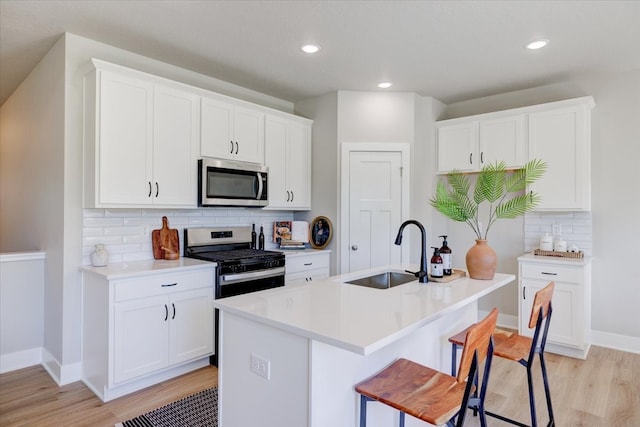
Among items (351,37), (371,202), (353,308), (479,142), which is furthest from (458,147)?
(353,308)

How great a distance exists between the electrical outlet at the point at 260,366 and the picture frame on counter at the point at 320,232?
9.13ft

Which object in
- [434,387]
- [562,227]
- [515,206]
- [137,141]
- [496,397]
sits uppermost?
[137,141]

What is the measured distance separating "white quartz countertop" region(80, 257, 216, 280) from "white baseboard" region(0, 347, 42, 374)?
106 cm

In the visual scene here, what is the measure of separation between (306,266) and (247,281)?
90cm

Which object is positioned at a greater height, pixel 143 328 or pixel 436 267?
pixel 436 267

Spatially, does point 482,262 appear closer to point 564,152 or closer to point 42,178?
point 564,152

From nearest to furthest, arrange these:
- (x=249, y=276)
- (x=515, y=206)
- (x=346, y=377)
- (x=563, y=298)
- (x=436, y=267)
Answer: (x=346, y=377), (x=436, y=267), (x=515, y=206), (x=249, y=276), (x=563, y=298)

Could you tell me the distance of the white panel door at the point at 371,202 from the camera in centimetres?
432

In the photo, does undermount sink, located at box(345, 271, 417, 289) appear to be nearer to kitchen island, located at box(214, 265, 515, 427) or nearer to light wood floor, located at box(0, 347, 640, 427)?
kitchen island, located at box(214, 265, 515, 427)

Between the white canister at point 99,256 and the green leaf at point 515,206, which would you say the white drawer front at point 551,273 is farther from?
the white canister at point 99,256

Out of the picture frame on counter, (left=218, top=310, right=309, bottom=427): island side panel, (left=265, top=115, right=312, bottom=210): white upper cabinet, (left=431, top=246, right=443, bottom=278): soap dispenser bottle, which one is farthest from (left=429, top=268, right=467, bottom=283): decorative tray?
(left=265, top=115, right=312, bottom=210): white upper cabinet

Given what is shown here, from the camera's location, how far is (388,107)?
438 cm

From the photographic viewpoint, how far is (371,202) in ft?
14.3

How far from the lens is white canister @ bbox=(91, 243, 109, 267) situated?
2.95 metres
